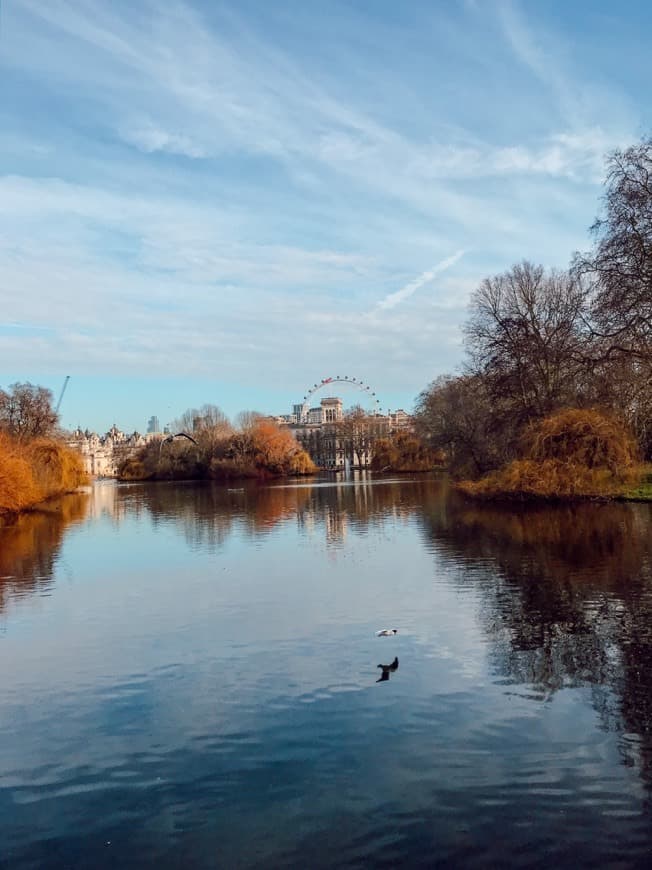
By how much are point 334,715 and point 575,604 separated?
7258 millimetres

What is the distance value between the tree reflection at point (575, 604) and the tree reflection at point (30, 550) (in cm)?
1197

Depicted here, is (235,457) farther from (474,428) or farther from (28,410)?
(474,428)

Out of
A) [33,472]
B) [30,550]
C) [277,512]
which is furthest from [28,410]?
[30,550]

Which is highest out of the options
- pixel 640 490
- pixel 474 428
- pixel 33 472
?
pixel 474 428

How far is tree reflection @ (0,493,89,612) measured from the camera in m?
21.2

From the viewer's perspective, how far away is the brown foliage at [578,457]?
35.1 metres

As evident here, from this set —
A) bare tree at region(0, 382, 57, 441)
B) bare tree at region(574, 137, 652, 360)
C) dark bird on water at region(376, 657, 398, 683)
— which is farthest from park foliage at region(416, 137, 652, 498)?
bare tree at region(0, 382, 57, 441)

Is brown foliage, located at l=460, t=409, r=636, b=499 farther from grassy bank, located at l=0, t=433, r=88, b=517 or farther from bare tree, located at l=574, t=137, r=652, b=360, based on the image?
grassy bank, located at l=0, t=433, r=88, b=517

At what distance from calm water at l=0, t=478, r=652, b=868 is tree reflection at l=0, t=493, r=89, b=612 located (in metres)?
0.29

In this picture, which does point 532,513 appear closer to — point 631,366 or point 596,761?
point 631,366

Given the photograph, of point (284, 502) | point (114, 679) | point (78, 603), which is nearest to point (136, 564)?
point (78, 603)

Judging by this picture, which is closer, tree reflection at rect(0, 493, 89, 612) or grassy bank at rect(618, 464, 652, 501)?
tree reflection at rect(0, 493, 89, 612)

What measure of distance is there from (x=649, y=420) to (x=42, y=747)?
26.4 metres

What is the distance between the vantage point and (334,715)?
10.0 meters
